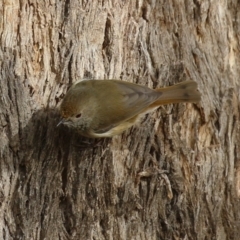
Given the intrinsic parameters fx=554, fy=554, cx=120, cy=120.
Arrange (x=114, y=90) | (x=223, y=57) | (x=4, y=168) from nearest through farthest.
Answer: (x=4, y=168), (x=114, y=90), (x=223, y=57)

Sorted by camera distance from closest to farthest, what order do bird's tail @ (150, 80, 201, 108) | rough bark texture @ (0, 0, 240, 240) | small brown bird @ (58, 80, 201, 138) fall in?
rough bark texture @ (0, 0, 240, 240), small brown bird @ (58, 80, 201, 138), bird's tail @ (150, 80, 201, 108)

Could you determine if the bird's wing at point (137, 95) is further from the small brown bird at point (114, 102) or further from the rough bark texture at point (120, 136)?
the rough bark texture at point (120, 136)

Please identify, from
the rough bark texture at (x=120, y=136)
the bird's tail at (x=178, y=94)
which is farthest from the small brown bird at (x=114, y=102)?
the rough bark texture at (x=120, y=136)

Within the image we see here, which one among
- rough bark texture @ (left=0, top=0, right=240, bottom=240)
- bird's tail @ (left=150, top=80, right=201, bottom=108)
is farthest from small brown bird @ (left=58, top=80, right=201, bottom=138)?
rough bark texture @ (left=0, top=0, right=240, bottom=240)

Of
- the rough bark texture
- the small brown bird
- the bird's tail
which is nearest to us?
the rough bark texture

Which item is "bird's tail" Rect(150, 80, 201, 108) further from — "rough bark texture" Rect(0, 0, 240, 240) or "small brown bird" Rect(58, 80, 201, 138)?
"rough bark texture" Rect(0, 0, 240, 240)

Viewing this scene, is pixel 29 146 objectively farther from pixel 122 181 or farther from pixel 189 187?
pixel 189 187

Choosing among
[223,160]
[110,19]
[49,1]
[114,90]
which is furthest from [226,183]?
[49,1]
